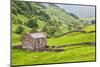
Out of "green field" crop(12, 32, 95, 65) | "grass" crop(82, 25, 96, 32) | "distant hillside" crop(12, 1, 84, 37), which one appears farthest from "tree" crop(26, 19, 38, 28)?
"grass" crop(82, 25, 96, 32)

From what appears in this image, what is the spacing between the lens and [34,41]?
2.32m

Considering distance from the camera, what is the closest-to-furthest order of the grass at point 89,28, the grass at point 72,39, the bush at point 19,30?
the bush at point 19,30 → the grass at point 72,39 → the grass at point 89,28

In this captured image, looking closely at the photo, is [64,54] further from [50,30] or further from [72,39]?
[50,30]

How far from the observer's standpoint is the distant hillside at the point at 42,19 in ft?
7.39

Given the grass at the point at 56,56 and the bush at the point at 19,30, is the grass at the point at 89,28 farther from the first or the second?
the bush at the point at 19,30

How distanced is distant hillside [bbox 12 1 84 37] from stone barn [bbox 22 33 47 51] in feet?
0.19

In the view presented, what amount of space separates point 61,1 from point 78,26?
1.21 ft

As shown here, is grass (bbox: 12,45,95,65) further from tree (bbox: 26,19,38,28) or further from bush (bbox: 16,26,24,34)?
tree (bbox: 26,19,38,28)

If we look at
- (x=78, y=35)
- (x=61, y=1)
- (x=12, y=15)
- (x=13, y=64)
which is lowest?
(x=13, y=64)

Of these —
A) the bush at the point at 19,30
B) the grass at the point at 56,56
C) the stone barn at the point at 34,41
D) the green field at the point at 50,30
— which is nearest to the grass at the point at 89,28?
the green field at the point at 50,30

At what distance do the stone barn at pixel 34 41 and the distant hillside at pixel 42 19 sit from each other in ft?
0.19
